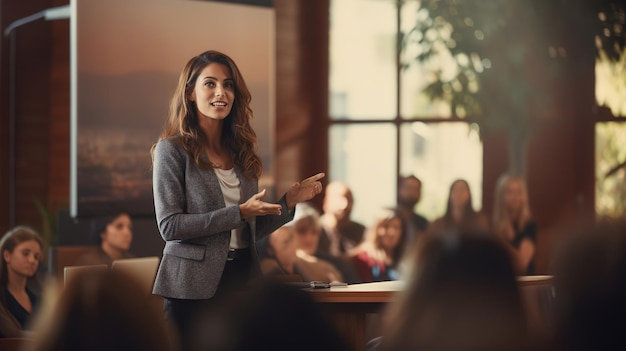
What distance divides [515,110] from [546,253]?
1.23 metres

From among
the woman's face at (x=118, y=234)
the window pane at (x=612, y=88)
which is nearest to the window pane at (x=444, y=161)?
the window pane at (x=612, y=88)

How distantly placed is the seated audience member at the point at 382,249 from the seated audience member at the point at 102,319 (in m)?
5.35

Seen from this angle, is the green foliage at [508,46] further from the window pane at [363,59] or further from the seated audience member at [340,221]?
the seated audience member at [340,221]

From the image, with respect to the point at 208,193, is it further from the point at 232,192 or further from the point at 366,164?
the point at 366,164

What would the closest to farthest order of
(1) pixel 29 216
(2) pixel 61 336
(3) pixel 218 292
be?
(2) pixel 61 336 → (3) pixel 218 292 → (1) pixel 29 216

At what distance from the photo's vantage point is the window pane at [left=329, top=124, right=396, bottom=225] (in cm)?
988

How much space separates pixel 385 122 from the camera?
32.5 ft

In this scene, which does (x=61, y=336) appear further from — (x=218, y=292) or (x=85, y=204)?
(x=85, y=204)

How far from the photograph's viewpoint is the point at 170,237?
9.23 ft

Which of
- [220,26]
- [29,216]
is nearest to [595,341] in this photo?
[220,26]

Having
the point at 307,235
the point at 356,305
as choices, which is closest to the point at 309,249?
the point at 307,235

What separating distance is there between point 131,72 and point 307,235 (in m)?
1.46

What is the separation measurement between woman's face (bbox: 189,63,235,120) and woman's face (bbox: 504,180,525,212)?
15.5 feet

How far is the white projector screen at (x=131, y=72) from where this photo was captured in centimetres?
641
